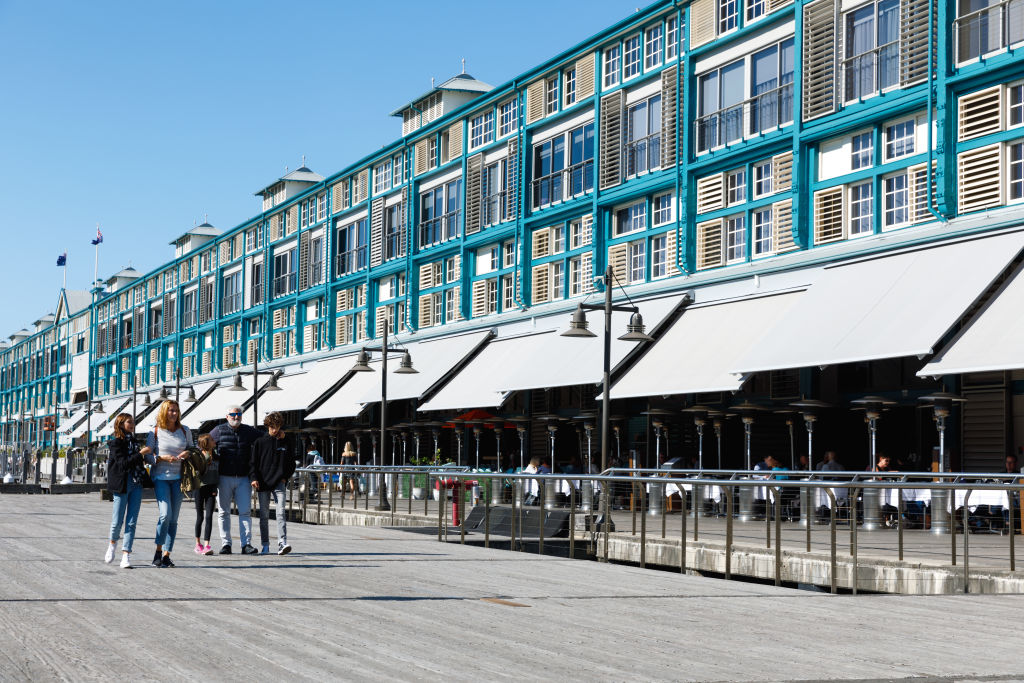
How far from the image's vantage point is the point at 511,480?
66.4 ft

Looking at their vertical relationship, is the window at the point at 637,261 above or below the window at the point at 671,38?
below

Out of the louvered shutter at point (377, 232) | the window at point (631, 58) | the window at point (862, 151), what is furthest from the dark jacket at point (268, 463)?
the louvered shutter at point (377, 232)

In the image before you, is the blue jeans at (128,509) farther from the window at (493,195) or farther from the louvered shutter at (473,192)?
the louvered shutter at (473,192)

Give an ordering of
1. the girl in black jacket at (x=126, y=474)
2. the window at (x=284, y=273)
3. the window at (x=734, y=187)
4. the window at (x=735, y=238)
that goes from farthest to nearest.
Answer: the window at (x=284, y=273)
the window at (x=734, y=187)
the window at (x=735, y=238)
the girl in black jacket at (x=126, y=474)

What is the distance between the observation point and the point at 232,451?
16.0m

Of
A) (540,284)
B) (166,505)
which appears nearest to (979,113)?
(540,284)

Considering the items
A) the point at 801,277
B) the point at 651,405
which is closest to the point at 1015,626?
the point at 801,277

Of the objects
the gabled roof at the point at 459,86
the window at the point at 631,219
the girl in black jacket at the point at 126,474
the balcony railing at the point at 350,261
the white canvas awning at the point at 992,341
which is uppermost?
the gabled roof at the point at 459,86

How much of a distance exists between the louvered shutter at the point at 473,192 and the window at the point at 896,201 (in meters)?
19.1

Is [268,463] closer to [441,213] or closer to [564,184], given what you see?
[564,184]

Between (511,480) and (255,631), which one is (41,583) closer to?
(255,631)

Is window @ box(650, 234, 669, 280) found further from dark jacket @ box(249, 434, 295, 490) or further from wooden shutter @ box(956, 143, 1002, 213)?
dark jacket @ box(249, 434, 295, 490)

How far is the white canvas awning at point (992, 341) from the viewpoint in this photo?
65.7 feet

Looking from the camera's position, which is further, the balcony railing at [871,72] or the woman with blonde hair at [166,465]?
the balcony railing at [871,72]
